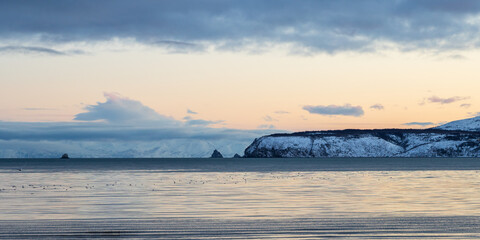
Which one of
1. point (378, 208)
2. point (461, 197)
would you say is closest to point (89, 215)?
point (378, 208)

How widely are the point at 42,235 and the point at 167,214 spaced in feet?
40.7

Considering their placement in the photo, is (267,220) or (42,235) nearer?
(42,235)

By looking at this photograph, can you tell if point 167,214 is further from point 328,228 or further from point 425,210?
point 425,210

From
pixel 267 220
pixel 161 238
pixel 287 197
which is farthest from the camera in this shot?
pixel 287 197

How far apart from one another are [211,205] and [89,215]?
10934 millimetres

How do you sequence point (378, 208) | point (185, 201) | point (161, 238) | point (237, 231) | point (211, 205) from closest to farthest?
point (161, 238) < point (237, 231) < point (378, 208) < point (211, 205) < point (185, 201)

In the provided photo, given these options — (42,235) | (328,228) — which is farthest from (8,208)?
(328,228)

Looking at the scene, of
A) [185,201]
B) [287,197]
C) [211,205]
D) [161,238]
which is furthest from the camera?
[287,197]

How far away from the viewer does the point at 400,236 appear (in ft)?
104

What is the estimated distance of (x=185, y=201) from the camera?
56031mm

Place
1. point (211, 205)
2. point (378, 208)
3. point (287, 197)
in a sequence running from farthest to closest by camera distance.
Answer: point (287, 197) → point (211, 205) → point (378, 208)

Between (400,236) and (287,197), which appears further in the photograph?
(287,197)

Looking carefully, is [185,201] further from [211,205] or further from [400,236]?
[400,236]

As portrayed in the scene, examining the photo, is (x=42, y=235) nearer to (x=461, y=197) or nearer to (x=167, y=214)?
(x=167, y=214)
